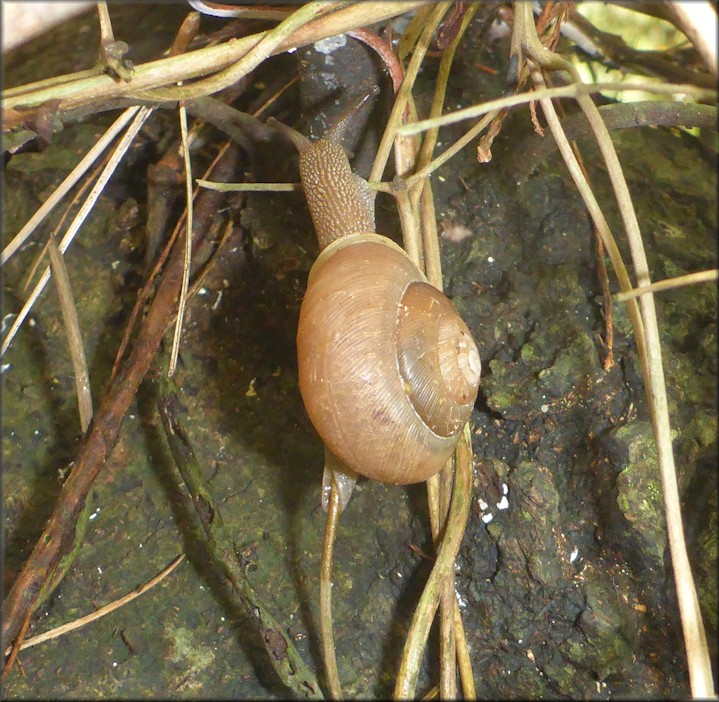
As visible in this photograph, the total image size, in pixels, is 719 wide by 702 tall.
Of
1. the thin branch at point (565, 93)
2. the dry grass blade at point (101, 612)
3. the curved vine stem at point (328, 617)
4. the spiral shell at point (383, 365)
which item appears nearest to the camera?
the thin branch at point (565, 93)

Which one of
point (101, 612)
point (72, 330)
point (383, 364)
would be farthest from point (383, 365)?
point (101, 612)

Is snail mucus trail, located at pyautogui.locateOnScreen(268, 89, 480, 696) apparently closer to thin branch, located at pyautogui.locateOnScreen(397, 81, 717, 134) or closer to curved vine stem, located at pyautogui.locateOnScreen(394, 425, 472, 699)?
curved vine stem, located at pyautogui.locateOnScreen(394, 425, 472, 699)

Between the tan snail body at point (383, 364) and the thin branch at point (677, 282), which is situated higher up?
the thin branch at point (677, 282)

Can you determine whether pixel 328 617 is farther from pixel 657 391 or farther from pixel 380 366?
pixel 657 391

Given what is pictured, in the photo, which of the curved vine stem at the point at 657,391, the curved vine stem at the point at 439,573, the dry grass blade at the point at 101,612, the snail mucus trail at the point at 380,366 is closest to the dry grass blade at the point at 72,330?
the dry grass blade at the point at 101,612

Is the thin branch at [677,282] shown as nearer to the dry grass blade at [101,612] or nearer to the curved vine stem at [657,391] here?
the curved vine stem at [657,391]

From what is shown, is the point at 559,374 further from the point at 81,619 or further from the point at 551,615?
the point at 81,619

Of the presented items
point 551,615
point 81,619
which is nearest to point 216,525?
point 81,619
